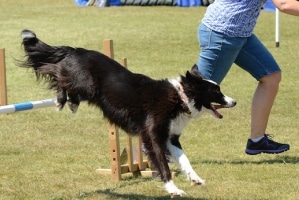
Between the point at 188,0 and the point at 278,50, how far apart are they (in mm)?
8674

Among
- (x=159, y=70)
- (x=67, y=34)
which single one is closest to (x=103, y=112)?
(x=159, y=70)

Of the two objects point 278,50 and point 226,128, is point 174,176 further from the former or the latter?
point 278,50

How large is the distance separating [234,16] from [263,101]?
962 millimetres

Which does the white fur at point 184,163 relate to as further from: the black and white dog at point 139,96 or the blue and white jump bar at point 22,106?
the blue and white jump bar at point 22,106

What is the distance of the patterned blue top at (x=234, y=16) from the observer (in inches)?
264

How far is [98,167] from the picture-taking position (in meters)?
7.32

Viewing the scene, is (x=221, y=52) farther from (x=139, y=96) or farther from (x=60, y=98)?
(x=60, y=98)

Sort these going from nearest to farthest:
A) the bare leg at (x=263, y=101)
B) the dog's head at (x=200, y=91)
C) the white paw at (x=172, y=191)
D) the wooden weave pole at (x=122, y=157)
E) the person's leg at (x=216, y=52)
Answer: the white paw at (x=172, y=191)
the dog's head at (x=200, y=91)
the wooden weave pole at (x=122, y=157)
the person's leg at (x=216, y=52)
the bare leg at (x=263, y=101)

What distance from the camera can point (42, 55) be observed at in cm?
617

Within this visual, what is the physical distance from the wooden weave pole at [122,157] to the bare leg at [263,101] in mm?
1163

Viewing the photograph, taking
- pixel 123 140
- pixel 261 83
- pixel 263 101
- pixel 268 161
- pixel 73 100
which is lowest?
pixel 123 140

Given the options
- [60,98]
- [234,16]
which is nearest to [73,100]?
[60,98]

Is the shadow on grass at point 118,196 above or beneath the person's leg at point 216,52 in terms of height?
beneath

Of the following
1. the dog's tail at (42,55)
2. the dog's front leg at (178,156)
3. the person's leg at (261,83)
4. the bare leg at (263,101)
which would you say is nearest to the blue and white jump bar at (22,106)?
the dog's tail at (42,55)
